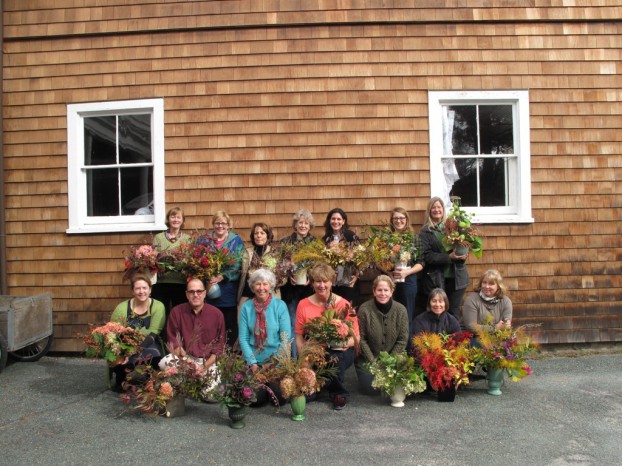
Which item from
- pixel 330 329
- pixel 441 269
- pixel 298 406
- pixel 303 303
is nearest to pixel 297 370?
pixel 298 406

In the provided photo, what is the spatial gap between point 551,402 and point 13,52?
6.79m

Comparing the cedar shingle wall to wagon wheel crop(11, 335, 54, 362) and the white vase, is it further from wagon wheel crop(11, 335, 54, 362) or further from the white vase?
the white vase

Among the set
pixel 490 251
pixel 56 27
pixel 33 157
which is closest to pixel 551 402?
pixel 490 251

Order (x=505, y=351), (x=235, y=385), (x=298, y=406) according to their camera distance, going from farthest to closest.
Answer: (x=505, y=351)
(x=298, y=406)
(x=235, y=385)

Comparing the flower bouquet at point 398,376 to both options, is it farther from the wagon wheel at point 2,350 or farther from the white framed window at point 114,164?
the wagon wheel at point 2,350

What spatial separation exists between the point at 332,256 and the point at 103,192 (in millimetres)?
3096

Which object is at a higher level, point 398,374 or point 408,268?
point 408,268

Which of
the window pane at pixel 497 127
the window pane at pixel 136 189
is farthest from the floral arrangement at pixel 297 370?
the window pane at pixel 497 127

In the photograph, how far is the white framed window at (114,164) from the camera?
6136mm

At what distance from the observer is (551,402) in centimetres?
435

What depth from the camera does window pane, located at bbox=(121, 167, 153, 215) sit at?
6.25 meters

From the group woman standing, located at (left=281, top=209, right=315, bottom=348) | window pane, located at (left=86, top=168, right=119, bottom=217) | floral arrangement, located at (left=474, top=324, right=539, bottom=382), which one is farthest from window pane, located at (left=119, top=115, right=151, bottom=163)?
floral arrangement, located at (left=474, top=324, right=539, bottom=382)

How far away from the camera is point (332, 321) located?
14.1 feet

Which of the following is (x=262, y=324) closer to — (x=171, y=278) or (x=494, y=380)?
(x=171, y=278)
